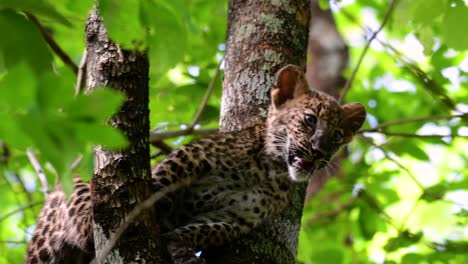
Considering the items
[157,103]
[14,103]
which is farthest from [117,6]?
[157,103]

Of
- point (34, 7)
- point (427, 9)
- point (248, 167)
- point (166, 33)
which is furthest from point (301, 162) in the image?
point (34, 7)

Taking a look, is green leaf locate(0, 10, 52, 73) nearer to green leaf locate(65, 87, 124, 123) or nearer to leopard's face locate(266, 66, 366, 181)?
green leaf locate(65, 87, 124, 123)

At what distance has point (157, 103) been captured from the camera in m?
7.12

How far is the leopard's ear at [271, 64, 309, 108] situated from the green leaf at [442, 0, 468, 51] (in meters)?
1.43

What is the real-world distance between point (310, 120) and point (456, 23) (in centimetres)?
175

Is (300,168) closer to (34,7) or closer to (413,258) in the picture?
(413,258)

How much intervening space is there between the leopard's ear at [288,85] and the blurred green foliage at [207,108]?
79 cm

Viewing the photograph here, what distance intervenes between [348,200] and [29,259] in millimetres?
4356

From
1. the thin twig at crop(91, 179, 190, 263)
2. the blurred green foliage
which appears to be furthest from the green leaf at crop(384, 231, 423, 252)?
the thin twig at crop(91, 179, 190, 263)

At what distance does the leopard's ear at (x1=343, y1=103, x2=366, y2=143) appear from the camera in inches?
234

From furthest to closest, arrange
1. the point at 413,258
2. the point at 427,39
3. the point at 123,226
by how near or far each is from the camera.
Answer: the point at 413,258
the point at 427,39
the point at 123,226

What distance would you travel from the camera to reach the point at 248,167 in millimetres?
5473

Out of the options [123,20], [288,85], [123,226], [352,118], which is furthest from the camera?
[352,118]

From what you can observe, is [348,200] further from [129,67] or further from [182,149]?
[129,67]
